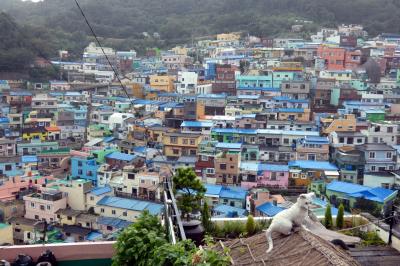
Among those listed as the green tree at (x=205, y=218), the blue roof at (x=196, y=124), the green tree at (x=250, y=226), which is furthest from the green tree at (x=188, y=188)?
the blue roof at (x=196, y=124)

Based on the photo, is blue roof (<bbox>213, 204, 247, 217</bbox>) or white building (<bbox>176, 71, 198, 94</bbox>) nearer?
blue roof (<bbox>213, 204, 247, 217</bbox>)

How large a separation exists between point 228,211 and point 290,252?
8908 millimetres

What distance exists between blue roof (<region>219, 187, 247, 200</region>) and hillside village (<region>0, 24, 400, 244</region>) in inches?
1.3

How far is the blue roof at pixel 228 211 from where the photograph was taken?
10.7 meters

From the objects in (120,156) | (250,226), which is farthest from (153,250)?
(120,156)

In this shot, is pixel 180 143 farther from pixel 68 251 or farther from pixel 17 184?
pixel 68 251

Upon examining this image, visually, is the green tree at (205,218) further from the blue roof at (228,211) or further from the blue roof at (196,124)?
the blue roof at (196,124)

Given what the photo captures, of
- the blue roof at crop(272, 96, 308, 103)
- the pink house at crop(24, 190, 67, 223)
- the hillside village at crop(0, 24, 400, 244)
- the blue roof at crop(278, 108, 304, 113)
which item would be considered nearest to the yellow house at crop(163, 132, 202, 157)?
the hillside village at crop(0, 24, 400, 244)

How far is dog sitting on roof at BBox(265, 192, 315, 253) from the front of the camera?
2.29 meters

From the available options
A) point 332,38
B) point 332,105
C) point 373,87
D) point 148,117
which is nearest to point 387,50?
point 332,38

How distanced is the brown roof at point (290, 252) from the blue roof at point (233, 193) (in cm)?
970

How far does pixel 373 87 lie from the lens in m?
22.1

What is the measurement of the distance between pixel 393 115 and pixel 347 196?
795cm

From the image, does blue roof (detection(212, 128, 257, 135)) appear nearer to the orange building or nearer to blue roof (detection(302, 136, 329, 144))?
blue roof (detection(302, 136, 329, 144))
